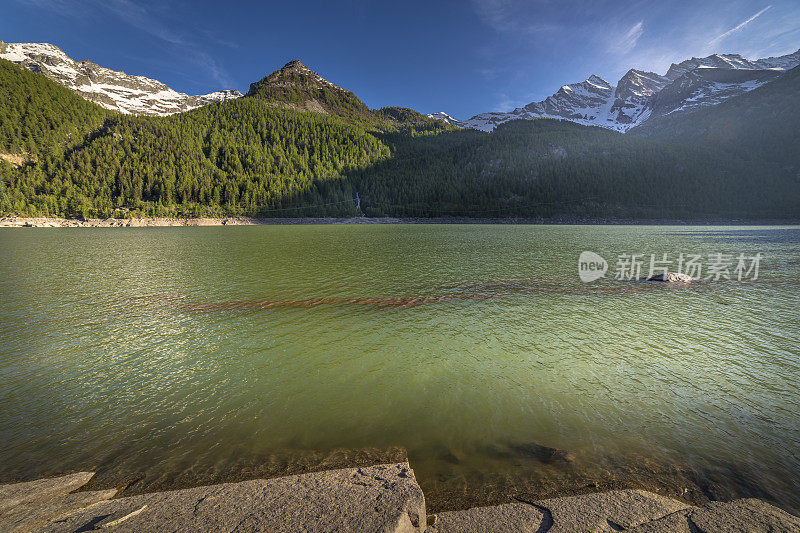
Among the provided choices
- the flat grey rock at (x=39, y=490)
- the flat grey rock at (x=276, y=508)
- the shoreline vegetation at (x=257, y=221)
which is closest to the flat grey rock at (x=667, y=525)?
the flat grey rock at (x=276, y=508)

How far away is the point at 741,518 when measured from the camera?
16.8ft

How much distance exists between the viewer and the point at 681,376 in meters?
11.4

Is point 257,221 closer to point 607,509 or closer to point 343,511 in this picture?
point 343,511

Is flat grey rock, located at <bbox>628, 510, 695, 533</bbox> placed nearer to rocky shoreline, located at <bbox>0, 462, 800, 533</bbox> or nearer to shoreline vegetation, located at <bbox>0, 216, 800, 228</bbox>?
rocky shoreline, located at <bbox>0, 462, 800, 533</bbox>

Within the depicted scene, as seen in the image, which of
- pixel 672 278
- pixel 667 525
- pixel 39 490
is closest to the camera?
pixel 667 525

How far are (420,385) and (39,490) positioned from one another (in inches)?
350

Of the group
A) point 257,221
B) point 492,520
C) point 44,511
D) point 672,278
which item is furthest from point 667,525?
point 257,221

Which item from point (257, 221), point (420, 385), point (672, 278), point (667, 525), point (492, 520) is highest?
point (257, 221)

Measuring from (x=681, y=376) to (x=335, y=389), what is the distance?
12492 millimetres

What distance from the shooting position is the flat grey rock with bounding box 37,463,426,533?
464cm

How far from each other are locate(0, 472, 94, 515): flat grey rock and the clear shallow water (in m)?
0.63

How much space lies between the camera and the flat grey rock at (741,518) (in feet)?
16.1

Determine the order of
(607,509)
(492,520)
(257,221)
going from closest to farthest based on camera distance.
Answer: (492,520), (607,509), (257,221)

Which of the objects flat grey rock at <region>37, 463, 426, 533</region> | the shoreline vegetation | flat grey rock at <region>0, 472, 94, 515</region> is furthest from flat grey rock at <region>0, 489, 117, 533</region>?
the shoreline vegetation
